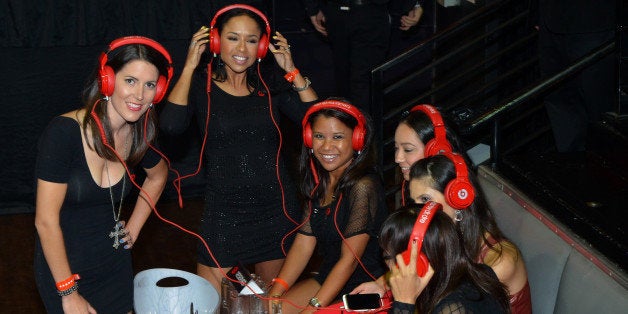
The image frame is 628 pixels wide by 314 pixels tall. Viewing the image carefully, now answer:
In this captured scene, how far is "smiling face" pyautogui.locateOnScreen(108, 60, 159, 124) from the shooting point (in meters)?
2.65

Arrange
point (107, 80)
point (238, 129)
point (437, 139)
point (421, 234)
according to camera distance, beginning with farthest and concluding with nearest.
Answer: point (238, 129) < point (437, 139) < point (107, 80) < point (421, 234)

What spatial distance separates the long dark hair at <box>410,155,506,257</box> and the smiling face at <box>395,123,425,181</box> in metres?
0.30

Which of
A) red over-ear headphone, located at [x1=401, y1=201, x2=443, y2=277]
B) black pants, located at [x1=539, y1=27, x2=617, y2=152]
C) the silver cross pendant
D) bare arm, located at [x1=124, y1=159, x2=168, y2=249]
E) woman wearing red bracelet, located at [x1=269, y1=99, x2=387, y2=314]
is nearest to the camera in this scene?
red over-ear headphone, located at [x1=401, y1=201, x2=443, y2=277]

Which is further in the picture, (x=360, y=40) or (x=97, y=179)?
(x=360, y=40)

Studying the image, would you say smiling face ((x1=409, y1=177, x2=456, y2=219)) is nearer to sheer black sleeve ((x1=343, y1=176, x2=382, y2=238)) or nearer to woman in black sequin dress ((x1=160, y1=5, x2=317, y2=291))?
sheer black sleeve ((x1=343, y1=176, x2=382, y2=238))

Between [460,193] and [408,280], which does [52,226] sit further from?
[460,193]

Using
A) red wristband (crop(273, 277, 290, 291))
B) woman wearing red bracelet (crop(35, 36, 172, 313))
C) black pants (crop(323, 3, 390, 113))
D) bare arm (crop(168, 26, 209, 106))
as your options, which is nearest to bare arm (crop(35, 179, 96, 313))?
woman wearing red bracelet (crop(35, 36, 172, 313))

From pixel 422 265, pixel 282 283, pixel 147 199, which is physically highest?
pixel 147 199

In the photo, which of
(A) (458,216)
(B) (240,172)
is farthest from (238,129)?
(A) (458,216)

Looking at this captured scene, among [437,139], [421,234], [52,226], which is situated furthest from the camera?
[437,139]

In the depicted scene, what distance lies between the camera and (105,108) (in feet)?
8.67

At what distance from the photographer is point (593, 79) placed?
3.72 metres

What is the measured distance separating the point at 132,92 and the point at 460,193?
113 centimetres

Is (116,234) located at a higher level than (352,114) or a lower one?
lower
